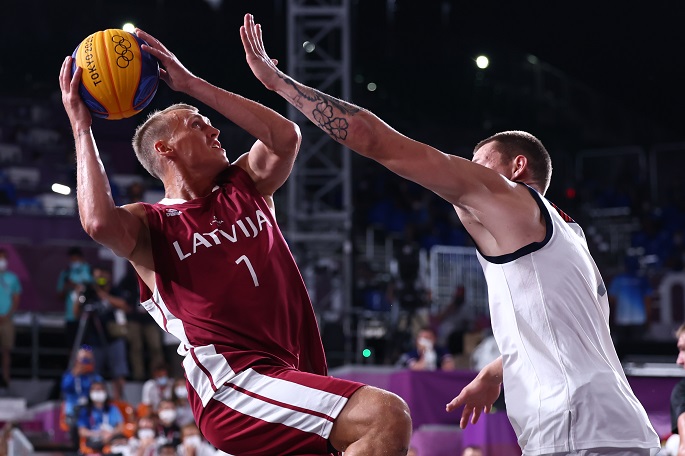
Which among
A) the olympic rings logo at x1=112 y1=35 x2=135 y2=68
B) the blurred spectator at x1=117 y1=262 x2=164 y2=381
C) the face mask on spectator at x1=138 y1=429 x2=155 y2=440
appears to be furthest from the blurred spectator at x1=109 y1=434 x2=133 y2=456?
the olympic rings logo at x1=112 y1=35 x2=135 y2=68

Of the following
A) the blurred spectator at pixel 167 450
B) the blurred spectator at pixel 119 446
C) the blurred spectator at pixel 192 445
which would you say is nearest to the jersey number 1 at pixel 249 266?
the blurred spectator at pixel 167 450

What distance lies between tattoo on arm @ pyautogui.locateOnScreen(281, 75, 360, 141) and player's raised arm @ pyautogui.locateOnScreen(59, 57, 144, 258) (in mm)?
904

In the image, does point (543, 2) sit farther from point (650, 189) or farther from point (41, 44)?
point (41, 44)

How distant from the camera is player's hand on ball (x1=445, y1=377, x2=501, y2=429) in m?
4.28

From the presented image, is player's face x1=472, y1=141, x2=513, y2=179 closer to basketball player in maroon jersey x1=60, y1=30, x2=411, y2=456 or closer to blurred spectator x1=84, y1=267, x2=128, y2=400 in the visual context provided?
basketball player in maroon jersey x1=60, y1=30, x2=411, y2=456

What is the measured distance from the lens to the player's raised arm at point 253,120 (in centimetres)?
427

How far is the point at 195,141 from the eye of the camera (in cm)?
444

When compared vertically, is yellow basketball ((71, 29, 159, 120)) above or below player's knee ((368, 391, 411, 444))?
above

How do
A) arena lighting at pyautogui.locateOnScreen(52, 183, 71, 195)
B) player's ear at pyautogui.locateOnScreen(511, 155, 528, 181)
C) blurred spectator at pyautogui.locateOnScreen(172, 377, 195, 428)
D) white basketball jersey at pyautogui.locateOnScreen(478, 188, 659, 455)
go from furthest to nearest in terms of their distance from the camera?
1. arena lighting at pyautogui.locateOnScreen(52, 183, 71, 195)
2. blurred spectator at pyautogui.locateOnScreen(172, 377, 195, 428)
3. player's ear at pyautogui.locateOnScreen(511, 155, 528, 181)
4. white basketball jersey at pyautogui.locateOnScreen(478, 188, 659, 455)

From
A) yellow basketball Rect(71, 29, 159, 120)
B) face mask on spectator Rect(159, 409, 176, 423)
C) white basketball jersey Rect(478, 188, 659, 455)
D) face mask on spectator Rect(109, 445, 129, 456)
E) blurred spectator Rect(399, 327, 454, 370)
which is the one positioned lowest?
face mask on spectator Rect(109, 445, 129, 456)

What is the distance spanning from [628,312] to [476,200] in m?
14.0

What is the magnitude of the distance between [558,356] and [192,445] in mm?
7699

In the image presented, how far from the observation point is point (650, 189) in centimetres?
2148

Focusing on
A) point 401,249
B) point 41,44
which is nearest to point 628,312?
point 401,249
